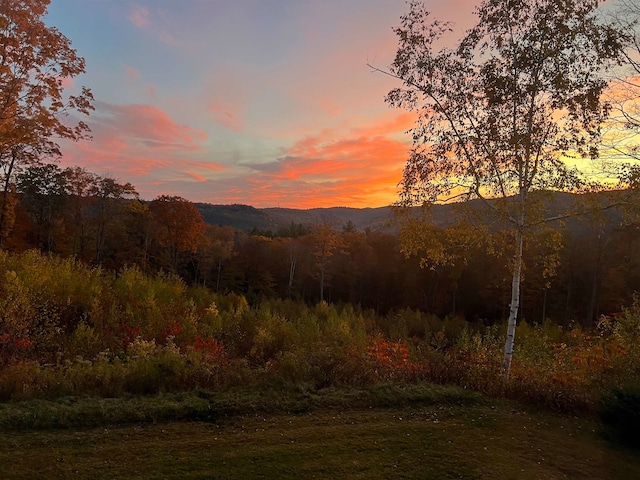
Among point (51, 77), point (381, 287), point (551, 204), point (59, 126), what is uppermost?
point (51, 77)

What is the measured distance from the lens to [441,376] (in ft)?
24.6

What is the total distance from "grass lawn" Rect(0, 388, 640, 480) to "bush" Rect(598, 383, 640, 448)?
257mm

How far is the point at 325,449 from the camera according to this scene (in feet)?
14.5

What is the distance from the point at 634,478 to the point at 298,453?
12.2 feet

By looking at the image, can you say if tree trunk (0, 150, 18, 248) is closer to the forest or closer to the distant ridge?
the forest

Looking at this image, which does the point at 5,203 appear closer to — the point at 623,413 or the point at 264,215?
the point at 623,413

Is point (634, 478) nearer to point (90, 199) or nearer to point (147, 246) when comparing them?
point (90, 199)

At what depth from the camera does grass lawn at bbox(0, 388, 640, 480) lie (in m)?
3.83

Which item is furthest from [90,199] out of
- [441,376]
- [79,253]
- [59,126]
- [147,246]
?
[441,376]

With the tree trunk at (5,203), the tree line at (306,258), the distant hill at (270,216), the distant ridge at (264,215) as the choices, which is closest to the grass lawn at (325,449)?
the tree line at (306,258)

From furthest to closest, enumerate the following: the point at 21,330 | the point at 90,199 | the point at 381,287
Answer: the point at 381,287 → the point at 90,199 → the point at 21,330

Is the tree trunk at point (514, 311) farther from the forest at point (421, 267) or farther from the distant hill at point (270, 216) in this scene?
the distant hill at point (270, 216)

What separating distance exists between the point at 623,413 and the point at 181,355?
6.61m

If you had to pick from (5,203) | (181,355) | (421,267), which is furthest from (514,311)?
(5,203)
